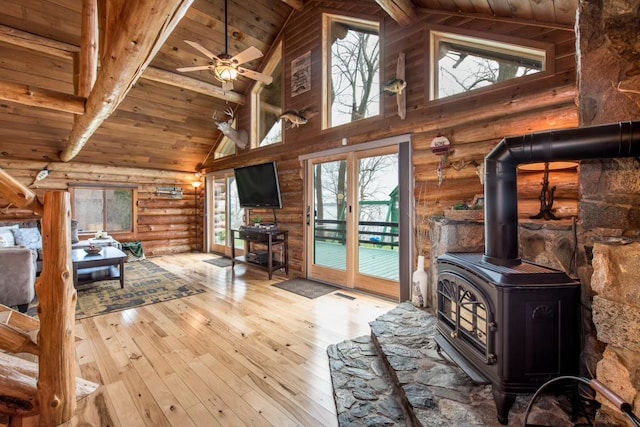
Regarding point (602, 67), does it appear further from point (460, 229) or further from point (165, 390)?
point (165, 390)

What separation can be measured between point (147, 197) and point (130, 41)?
6029 millimetres

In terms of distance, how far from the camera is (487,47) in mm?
2975

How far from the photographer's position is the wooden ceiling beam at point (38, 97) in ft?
9.88

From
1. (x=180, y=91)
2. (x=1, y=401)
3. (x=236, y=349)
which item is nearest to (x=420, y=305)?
(x=236, y=349)

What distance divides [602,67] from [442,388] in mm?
2084

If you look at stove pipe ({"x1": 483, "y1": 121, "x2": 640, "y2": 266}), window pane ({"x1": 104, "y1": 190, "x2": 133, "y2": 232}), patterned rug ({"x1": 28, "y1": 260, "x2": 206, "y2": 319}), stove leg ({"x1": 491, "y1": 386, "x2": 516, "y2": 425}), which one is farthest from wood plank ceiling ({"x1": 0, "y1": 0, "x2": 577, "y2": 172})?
stove leg ({"x1": 491, "y1": 386, "x2": 516, "y2": 425})

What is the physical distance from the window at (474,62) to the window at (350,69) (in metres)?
0.83

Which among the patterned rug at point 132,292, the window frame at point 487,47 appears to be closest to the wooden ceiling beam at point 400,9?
the window frame at point 487,47

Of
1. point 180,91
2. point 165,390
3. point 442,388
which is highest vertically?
point 180,91

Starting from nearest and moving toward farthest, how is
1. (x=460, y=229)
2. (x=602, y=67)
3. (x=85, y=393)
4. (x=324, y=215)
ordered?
(x=602, y=67)
(x=85, y=393)
(x=460, y=229)
(x=324, y=215)

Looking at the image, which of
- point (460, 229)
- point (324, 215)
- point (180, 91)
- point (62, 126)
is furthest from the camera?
point (180, 91)

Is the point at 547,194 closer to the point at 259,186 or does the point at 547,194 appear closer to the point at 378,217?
the point at 378,217

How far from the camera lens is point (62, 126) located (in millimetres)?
5418

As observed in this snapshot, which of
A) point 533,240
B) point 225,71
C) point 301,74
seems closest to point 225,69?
point 225,71
